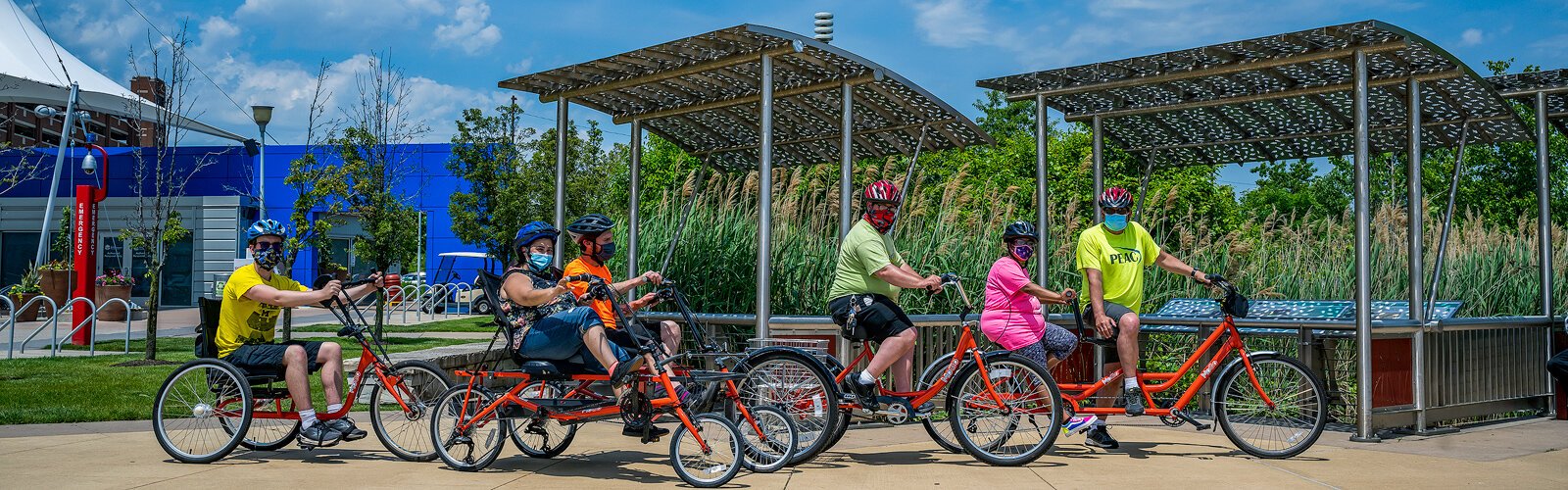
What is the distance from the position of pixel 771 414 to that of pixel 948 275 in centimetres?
124

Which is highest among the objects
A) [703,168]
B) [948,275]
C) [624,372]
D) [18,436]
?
[703,168]


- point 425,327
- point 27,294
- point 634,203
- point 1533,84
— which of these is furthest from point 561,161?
point 27,294

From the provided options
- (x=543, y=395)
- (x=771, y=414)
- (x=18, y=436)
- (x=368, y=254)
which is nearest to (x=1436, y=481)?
(x=771, y=414)

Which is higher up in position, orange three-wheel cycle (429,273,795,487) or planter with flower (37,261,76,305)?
planter with flower (37,261,76,305)

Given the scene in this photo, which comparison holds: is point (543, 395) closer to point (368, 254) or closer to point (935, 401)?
point (935, 401)

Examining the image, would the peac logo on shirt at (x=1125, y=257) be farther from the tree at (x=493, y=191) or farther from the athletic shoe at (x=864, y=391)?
the tree at (x=493, y=191)

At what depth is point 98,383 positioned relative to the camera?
1139 centimetres

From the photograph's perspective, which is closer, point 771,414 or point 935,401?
point 771,414

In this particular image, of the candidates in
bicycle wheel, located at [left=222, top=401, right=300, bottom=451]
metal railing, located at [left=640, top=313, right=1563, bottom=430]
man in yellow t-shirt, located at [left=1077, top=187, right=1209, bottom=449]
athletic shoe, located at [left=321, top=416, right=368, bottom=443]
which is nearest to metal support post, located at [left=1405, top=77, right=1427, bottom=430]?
metal railing, located at [left=640, top=313, right=1563, bottom=430]

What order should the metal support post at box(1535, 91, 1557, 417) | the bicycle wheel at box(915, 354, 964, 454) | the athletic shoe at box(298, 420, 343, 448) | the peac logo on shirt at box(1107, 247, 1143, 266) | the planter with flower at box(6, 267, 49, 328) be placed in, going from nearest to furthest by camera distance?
1. the athletic shoe at box(298, 420, 343, 448)
2. the bicycle wheel at box(915, 354, 964, 454)
3. the peac logo on shirt at box(1107, 247, 1143, 266)
4. the metal support post at box(1535, 91, 1557, 417)
5. the planter with flower at box(6, 267, 49, 328)

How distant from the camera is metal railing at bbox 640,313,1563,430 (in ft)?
27.6

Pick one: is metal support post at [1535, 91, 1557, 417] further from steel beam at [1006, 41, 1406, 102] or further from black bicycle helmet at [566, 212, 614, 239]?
black bicycle helmet at [566, 212, 614, 239]

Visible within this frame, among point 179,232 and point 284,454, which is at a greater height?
point 179,232

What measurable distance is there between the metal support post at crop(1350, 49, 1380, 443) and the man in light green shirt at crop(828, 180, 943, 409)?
111 inches
